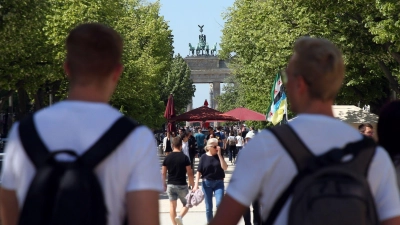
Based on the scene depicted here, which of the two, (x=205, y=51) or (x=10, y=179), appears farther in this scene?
(x=205, y=51)

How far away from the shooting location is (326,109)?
364cm

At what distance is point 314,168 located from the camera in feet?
11.4

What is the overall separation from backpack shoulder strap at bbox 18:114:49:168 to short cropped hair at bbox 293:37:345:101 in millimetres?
997

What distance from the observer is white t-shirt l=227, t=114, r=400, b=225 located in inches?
138

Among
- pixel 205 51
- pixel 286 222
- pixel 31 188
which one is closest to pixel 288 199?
pixel 286 222

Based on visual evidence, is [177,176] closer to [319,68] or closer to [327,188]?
[319,68]

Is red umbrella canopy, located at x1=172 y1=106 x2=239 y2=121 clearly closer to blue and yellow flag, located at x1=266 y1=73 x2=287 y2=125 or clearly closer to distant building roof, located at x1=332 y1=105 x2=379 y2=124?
distant building roof, located at x1=332 y1=105 x2=379 y2=124

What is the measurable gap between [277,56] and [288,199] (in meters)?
30.5

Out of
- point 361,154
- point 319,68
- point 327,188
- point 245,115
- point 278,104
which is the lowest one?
point 245,115

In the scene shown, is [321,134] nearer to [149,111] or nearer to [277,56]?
[277,56]

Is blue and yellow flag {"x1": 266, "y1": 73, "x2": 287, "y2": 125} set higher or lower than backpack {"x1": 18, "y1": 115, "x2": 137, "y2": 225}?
lower

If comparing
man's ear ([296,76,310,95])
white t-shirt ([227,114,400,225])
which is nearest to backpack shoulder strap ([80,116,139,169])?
white t-shirt ([227,114,400,225])

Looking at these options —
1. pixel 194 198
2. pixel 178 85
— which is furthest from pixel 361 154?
pixel 178 85

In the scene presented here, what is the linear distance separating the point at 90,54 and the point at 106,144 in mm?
344
